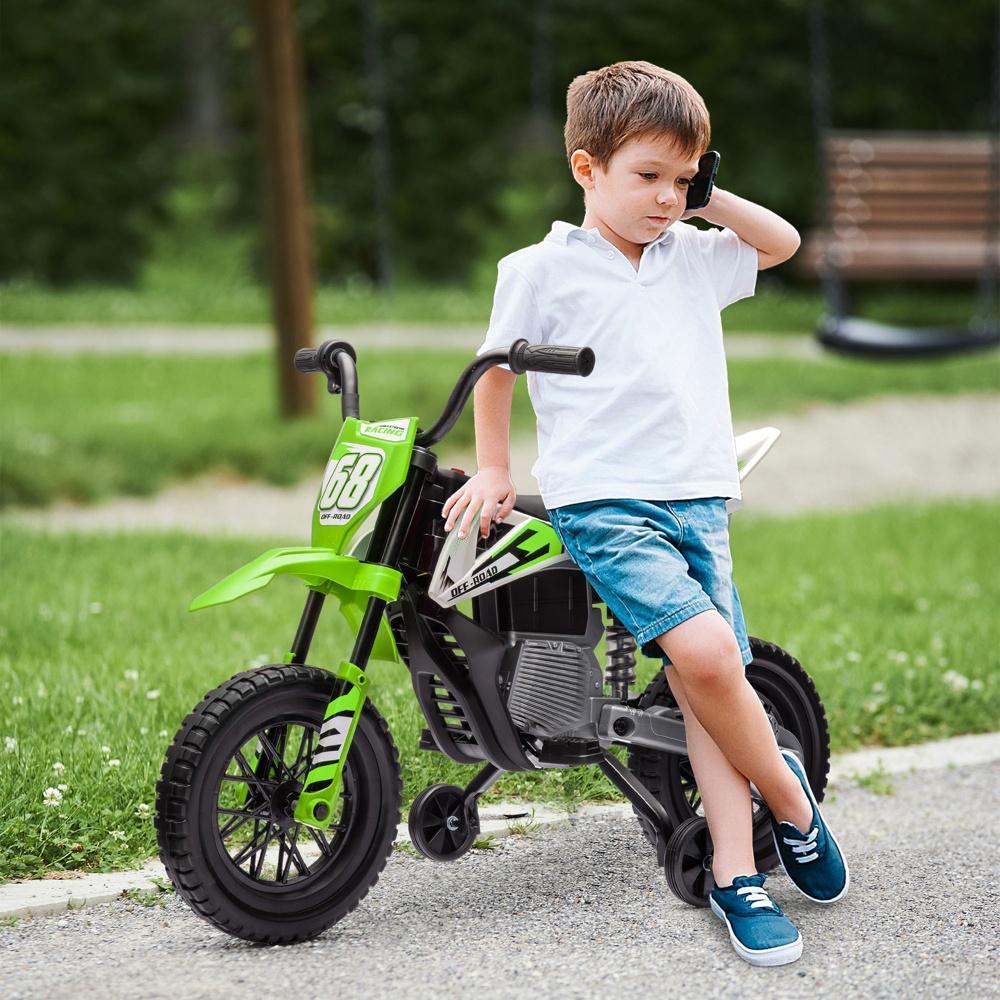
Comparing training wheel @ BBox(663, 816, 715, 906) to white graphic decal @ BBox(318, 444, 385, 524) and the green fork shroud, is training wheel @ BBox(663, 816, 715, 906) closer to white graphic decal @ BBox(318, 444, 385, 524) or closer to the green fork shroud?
the green fork shroud

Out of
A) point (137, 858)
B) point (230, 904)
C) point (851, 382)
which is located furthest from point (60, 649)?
→ point (851, 382)

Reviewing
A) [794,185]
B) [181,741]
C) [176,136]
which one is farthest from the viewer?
[176,136]

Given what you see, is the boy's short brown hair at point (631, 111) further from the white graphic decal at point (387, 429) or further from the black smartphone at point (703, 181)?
the white graphic decal at point (387, 429)

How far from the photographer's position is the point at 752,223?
3.25 meters

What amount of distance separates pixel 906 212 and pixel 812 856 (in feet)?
31.9

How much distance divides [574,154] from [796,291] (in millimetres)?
16195

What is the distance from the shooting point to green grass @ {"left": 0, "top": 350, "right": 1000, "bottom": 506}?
376 inches

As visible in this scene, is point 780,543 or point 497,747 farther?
point 780,543

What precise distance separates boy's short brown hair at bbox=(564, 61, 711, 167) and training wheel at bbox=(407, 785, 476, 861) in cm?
131

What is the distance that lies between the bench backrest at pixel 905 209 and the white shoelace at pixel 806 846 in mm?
8634

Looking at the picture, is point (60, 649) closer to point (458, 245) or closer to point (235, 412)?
point (235, 412)

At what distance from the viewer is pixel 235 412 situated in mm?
10562

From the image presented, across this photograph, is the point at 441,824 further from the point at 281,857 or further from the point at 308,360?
the point at 308,360

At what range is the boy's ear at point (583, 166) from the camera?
310 centimetres
